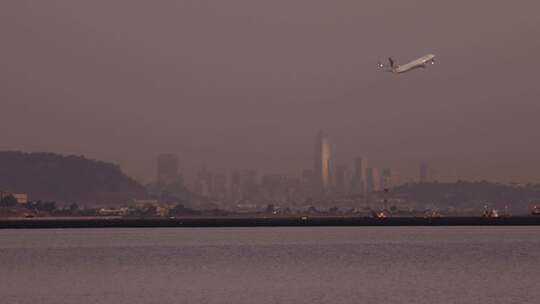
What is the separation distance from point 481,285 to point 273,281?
19200 mm

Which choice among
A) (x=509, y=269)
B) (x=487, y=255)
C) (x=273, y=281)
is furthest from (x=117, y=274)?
(x=487, y=255)

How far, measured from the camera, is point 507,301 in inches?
3172

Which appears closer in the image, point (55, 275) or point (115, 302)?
point (115, 302)

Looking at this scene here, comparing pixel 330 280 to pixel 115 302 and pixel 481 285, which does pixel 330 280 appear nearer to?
pixel 481 285

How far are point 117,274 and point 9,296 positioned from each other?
954 inches

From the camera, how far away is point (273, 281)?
327 feet

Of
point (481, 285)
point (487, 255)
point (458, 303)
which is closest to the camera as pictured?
point (458, 303)

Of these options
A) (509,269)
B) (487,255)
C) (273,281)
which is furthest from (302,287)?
(487,255)

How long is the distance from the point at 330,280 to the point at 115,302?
26127mm

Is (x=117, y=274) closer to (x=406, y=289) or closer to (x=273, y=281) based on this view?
(x=273, y=281)

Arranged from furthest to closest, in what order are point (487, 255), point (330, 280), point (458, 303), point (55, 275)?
point (487, 255) < point (55, 275) < point (330, 280) < point (458, 303)

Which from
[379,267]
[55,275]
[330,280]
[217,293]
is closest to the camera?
[217,293]

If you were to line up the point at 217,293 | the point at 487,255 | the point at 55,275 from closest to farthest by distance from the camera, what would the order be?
1. the point at 217,293
2. the point at 55,275
3. the point at 487,255

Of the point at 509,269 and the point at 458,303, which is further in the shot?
the point at 509,269
